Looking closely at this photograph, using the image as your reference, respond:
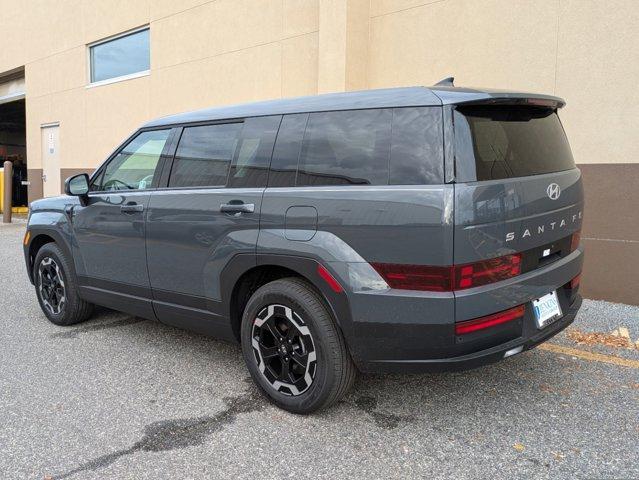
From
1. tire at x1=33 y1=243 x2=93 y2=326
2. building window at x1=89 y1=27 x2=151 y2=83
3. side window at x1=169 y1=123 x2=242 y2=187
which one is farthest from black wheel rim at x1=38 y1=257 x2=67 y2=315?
building window at x1=89 y1=27 x2=151 y2=83

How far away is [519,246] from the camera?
9.01 feet

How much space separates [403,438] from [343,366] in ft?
1.60

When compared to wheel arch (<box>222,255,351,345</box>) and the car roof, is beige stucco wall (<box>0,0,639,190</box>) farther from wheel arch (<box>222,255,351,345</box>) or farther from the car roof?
wheel arch (<box>222,255,351,345</box>)

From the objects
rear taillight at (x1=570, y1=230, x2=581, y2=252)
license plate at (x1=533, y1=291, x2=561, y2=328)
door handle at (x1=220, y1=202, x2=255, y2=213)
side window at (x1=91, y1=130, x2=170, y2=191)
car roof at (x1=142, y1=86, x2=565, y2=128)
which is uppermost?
car roof at (x1=142, y1=86, x2=565, y2=128)

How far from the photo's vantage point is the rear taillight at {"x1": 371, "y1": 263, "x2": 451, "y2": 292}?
2.56 meters

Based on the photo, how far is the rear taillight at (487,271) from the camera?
2.57 meters

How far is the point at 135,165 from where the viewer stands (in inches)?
165

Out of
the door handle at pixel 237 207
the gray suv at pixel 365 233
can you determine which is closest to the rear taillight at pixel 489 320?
the gray suv at pixel 365 233

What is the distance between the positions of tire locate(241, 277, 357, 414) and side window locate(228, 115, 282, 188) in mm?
664

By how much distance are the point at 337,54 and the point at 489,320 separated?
18.4 ft

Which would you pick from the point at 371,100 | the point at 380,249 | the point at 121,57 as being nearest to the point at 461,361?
the point at 380,249

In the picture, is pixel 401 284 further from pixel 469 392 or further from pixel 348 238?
pixel 469 392

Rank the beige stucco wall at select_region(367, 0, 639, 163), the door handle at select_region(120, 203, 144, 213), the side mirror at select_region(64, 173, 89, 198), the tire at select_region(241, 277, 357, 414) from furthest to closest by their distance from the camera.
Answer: the beige stucco wall at select_region(367, 0, 639, 163) < the side mirror at select_region(64, 173, 89, 198) < the door handle at select_region(120, 203, 144, 213) < the tire at select_region(241, 277, 357, 414)

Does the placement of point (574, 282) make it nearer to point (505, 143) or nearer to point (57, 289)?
point (505, 143)
